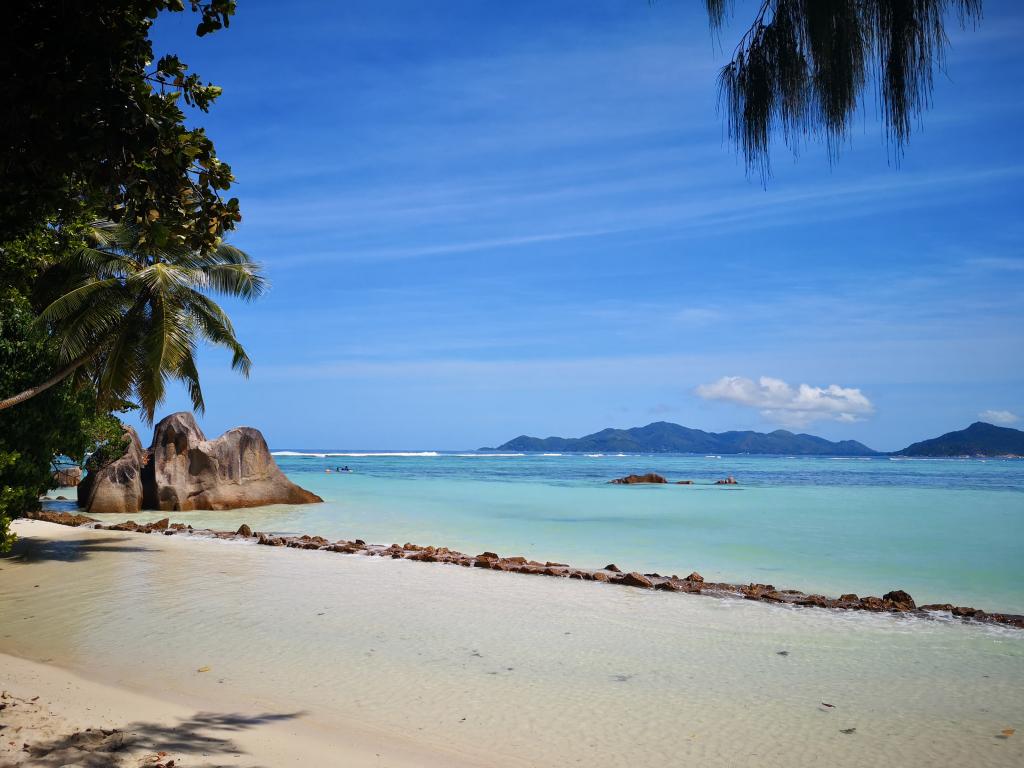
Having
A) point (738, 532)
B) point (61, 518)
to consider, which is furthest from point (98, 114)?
point (738, 532)

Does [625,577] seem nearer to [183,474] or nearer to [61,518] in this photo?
[61,518]

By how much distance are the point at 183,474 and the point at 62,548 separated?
940 cm

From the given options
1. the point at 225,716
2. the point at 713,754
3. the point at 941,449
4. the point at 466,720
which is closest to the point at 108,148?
the point at 225,716

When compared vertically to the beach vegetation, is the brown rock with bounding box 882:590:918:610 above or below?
below

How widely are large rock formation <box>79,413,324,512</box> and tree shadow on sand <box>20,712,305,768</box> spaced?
1949cm

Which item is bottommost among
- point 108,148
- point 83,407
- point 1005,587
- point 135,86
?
point 1005,587

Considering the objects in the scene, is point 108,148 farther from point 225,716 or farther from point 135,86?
point 225,716

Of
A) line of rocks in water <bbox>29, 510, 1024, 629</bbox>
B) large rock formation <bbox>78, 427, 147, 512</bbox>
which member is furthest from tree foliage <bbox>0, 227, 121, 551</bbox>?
large rock formation <bbox>78, 427, 147, 512</bbox>

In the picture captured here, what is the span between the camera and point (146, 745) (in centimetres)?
447

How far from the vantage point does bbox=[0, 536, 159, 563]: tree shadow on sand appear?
41.3 ft

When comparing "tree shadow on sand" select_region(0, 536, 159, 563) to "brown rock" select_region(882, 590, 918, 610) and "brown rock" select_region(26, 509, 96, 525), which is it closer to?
"brown rock" select_region(26, 509, 96, 525)

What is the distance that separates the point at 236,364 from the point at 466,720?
515 inches

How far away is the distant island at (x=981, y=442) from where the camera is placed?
449ft

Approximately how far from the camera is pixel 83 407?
13.2 m
